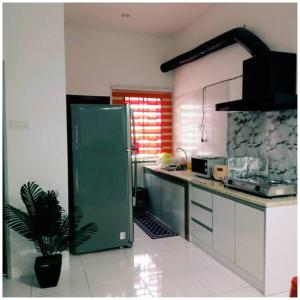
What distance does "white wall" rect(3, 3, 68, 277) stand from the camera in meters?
2.87

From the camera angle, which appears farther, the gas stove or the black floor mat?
the black floor mat

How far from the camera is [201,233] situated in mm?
3539

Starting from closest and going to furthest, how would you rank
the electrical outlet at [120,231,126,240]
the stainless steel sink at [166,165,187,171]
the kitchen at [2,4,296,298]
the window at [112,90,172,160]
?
the kitchen at [2,4,296,298] < the electrical outlet at [120,231,126,240] < the stainless steel sink at [166,165,187,171] < the window at [112,90,172,160]

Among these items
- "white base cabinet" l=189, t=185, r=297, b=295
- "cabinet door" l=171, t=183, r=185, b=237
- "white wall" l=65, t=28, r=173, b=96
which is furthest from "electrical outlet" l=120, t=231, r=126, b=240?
"white wall" l=65, t=28, r=173, b=96

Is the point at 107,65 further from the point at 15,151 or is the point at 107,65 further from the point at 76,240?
the point at 76,240

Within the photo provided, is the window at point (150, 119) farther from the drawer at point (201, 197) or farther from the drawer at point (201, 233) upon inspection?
the drawer at point (201, 233)

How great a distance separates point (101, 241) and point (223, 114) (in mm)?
2319

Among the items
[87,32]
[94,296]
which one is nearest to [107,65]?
[87,32]

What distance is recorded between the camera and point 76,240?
2924 millimetres

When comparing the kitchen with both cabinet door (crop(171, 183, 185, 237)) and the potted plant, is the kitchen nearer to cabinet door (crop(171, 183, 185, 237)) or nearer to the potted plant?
the potted plant

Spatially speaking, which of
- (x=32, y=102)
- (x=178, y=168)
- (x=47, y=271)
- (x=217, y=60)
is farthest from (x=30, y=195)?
(x=217, y=60)

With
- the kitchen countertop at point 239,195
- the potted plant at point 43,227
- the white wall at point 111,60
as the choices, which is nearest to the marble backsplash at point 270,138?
the kitchen countertop at point 239,195

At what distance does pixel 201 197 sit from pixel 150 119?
92.2 inches

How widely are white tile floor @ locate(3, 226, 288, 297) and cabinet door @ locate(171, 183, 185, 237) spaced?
0.45 metres
